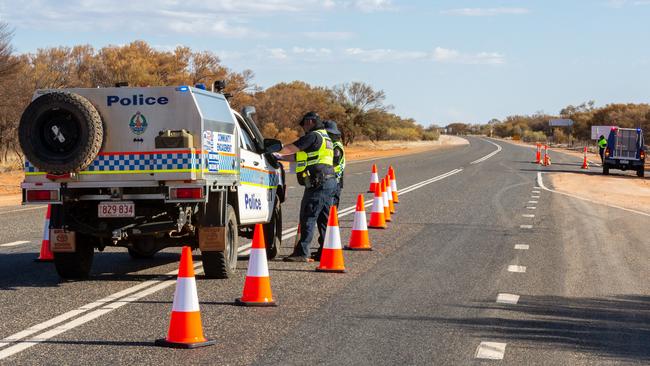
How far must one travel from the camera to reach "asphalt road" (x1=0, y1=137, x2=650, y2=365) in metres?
7.55

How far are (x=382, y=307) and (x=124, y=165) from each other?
10.2 ft

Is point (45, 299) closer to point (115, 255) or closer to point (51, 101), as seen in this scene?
point (51, 101)

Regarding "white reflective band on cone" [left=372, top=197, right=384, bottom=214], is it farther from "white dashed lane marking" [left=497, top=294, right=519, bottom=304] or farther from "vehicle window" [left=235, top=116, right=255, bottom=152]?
"white dashed lane marking" [left=497, top=294, right=519, bottom=304]

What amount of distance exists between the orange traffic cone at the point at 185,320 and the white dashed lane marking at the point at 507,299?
11.5 feet

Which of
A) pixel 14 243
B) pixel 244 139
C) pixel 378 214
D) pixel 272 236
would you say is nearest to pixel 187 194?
pixel 244 139

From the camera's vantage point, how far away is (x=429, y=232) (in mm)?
17203

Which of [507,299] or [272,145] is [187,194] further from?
[507,299]

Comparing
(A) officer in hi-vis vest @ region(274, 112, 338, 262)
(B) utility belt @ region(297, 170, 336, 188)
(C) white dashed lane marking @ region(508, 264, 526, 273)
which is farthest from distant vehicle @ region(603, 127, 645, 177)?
(B) utility belt @ region(297, 170, 336, 188)

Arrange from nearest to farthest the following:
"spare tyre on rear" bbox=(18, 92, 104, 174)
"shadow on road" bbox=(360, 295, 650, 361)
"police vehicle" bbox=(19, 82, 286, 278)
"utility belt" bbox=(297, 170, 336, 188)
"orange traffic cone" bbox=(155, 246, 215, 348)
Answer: "orange traffic cone" bbox=(155, 246, 215, 348), "shadow on road" bbox=(360, 295, 650, 361), "spare tyre on rear" bbox=(18, 92, 104, 174), "police vehicle" bbox=(19, 82, 286, 278), "utility belt" bbox=(297, 170, 336, 188)

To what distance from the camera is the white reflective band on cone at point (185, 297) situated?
767 centimetres

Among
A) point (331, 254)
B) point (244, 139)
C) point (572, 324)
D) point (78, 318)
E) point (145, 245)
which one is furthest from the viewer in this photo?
point (244, 139)

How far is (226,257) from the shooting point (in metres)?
11.1

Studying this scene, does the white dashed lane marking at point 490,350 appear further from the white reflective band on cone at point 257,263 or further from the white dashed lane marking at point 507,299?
the white reflective band on cone at point 257,263

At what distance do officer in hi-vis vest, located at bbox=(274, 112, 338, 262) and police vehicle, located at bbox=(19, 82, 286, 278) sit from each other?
215 centimetres
